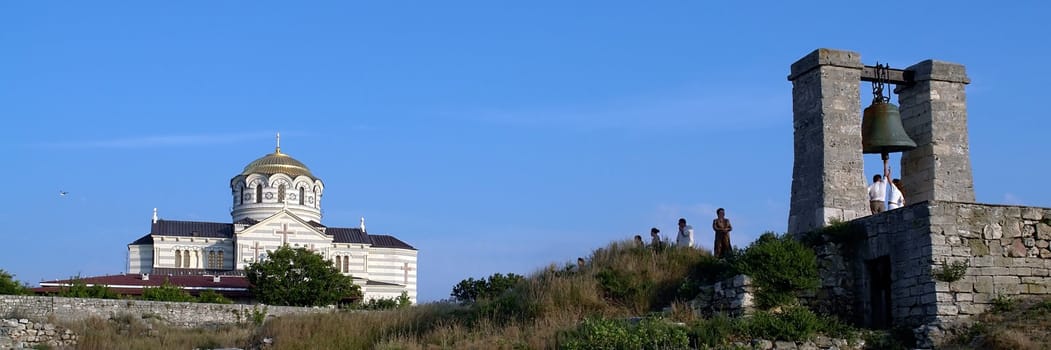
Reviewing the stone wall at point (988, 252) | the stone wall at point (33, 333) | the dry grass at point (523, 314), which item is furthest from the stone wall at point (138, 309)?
the stone wall at point (988, 252)

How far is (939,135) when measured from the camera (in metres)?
16.7

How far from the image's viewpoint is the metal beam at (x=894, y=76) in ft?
55.2

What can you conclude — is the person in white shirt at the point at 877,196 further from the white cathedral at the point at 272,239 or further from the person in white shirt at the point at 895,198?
the white cathedral at the point at 272,239

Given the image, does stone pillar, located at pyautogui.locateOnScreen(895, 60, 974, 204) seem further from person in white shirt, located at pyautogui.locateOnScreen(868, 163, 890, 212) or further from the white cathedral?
the white cathedral

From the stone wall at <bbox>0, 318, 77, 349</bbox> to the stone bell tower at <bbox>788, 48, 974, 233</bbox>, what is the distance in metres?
16.5

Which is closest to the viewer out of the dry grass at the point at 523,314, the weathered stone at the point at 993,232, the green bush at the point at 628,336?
the green bush at the point at 628,336

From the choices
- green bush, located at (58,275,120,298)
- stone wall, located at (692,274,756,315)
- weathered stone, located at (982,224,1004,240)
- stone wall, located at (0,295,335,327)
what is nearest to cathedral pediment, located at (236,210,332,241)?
green bush, located at (58,275,120,298)

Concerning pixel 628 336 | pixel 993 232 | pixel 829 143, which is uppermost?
pixel 829 143

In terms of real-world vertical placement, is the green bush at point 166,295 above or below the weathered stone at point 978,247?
below

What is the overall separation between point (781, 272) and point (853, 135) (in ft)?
7.15

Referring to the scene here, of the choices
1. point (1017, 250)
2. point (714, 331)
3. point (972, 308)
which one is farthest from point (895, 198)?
point (714, 331)

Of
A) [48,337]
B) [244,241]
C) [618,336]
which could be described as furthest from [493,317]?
[244,241]

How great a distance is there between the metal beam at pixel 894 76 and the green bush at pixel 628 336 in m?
4.58

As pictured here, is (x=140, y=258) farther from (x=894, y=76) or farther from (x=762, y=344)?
(x=762, y=344)
